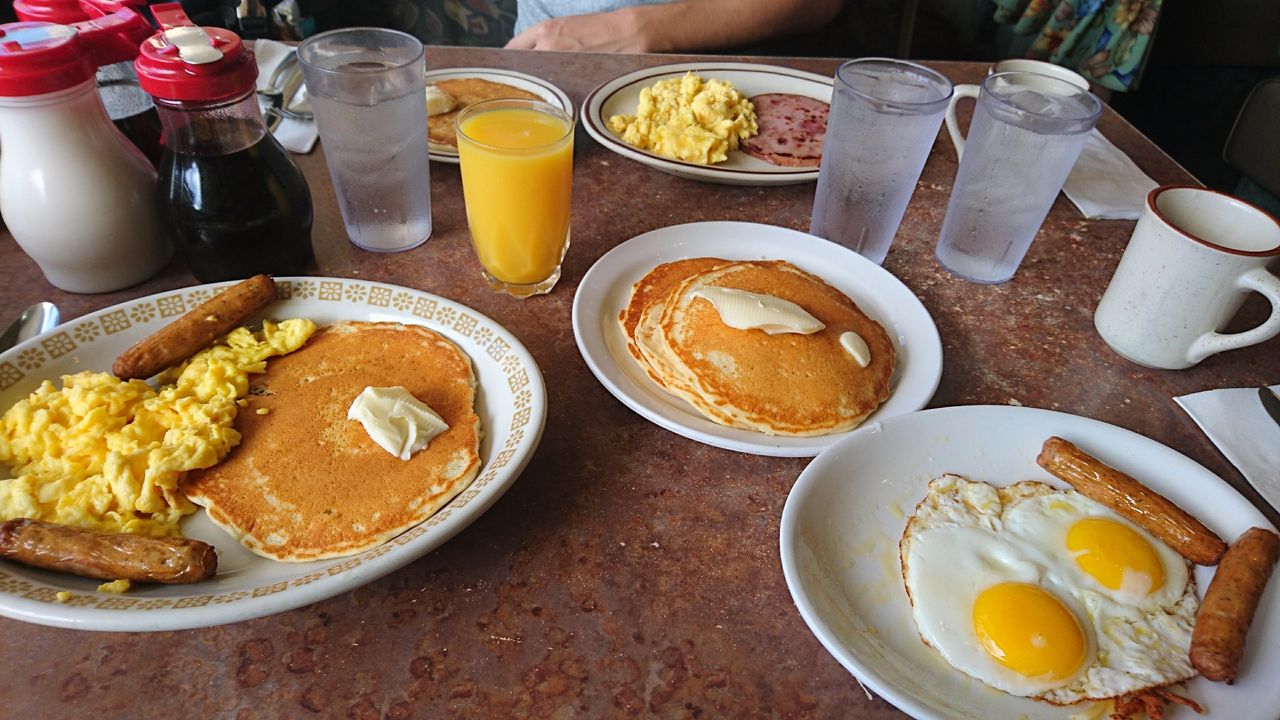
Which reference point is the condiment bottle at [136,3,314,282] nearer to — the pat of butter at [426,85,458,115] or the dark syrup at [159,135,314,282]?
the dark syrup at [159,135,314,282]

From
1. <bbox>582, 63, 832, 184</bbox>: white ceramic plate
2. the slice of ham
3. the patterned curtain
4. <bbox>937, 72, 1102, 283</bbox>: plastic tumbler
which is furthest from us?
the patterned curtain

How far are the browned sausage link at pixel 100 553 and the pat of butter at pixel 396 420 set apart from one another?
26 centimetres

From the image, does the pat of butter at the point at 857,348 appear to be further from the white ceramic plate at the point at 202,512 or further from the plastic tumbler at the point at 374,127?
the plastic tumbler at the point at 374,127

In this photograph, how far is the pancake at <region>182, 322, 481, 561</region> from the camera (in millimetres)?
944

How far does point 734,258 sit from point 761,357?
14.7 inches

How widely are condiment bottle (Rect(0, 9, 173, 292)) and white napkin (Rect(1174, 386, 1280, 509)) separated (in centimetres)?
184

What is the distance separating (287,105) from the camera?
1.90 m

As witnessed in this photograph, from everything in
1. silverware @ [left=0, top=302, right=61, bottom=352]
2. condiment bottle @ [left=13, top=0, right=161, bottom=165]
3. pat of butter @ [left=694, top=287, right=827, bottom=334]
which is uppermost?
condiment bottle @ [left=13, top=0, right=161, bottom=165]

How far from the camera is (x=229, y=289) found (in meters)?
1.20

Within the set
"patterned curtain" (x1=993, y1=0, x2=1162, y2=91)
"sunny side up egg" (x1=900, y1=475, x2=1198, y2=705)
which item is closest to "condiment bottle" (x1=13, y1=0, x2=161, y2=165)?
"sunny side up egg" (x1=900, y1=475, x2=1198, y2=705)

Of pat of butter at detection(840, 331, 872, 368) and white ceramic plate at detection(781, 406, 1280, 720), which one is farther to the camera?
pat of butter at detection(840, 331, 872, 368)

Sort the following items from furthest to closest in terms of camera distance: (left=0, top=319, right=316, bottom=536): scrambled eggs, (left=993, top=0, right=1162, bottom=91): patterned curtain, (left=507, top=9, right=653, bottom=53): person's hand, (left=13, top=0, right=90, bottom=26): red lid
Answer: (left=993, top=0, right=1162, bottom=91): patterned curtain → (left=507, top=9, right=653, bottom=53): person's hand → (left=13, top=0, right=90, bottom=26): red lid → (left=0, top=319, right=316, bottom=536): scrambled eggs

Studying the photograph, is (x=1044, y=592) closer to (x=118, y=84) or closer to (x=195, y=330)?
(x=195, y=330)

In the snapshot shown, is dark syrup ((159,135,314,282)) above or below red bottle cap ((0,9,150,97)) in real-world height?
below
